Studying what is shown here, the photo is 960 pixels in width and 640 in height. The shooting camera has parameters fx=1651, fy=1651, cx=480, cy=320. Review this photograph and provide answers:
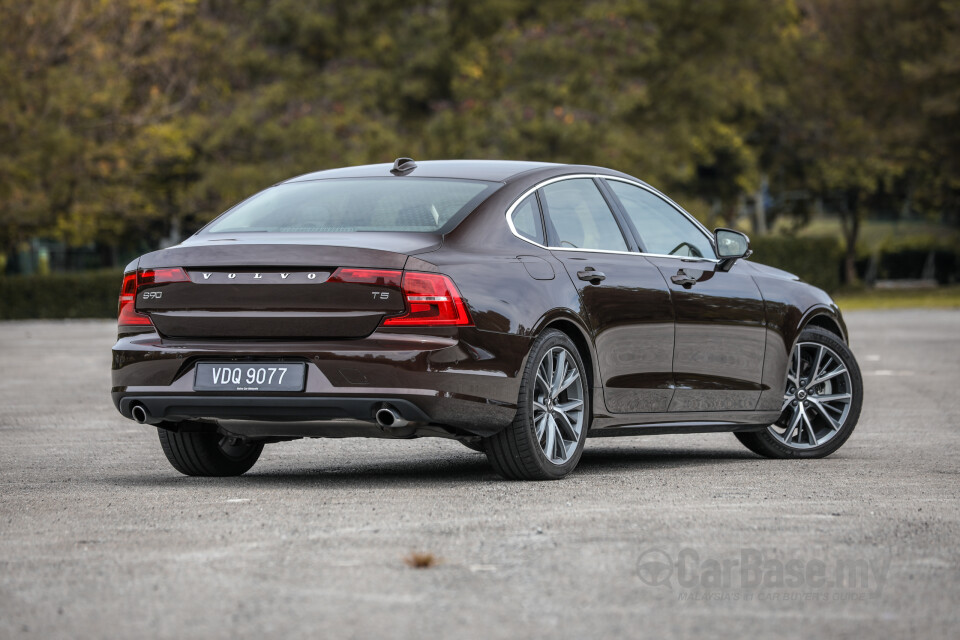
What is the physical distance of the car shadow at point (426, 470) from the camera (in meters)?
7.86

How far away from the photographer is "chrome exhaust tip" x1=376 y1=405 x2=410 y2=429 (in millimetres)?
7082

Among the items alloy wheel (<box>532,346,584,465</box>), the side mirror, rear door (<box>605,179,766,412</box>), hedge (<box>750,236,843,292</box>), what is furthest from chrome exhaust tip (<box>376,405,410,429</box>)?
hedge (<box>750,236,843,292</box>)

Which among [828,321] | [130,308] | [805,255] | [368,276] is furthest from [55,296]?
[368,276]

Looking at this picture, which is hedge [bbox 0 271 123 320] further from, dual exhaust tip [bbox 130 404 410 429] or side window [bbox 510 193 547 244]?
dual exhaust tip [bbox 130 404 410 429]

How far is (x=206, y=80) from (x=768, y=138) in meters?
20.4

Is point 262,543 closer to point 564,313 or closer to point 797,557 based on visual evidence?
point 797,557

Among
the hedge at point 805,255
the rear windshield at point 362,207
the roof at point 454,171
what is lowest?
the hedge at point 805,255

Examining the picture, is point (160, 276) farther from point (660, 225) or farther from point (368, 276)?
point (660, 225)

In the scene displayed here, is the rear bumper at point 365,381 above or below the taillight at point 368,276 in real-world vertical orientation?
below

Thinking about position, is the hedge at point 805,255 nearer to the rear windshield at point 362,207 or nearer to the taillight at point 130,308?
the rear windshield at point 362,207

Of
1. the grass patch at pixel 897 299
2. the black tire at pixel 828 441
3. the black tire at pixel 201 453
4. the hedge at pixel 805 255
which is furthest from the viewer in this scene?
the hedge at pixel 805 255

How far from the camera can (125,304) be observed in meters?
7.78

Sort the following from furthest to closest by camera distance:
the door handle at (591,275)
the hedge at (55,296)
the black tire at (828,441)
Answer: the hedge at (55,296) → the black tire at (828,441) → the door handle at (591,275)

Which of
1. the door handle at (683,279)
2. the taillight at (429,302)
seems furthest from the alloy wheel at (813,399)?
the taillight at (429,302)
